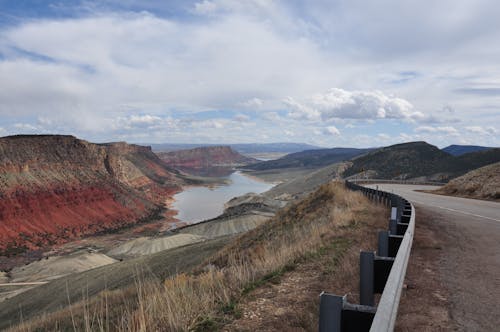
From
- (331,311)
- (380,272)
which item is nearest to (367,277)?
(380,272)

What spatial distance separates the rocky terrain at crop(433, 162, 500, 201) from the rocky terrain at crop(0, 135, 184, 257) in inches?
2767

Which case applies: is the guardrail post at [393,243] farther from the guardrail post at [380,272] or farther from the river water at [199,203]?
the river water at [199,203]

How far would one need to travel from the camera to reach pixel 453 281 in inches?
218

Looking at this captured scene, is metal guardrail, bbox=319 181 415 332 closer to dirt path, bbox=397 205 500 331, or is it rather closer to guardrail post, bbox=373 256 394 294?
guardrail post, bbox=373 256 394 294

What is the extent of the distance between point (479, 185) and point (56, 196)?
3484 inches

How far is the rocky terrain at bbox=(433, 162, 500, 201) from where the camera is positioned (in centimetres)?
2312

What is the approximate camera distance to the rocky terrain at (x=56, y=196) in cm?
7494

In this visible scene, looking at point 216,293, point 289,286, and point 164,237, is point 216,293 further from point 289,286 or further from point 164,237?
point 164,237

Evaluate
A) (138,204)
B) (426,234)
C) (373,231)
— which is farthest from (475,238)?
(138,204)

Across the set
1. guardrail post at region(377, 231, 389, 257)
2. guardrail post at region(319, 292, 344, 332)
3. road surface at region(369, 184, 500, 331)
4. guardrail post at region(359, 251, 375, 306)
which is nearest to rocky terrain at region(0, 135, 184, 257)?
road surface at region(369, 184, 500, 331)

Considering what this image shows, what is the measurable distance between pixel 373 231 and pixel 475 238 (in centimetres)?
260

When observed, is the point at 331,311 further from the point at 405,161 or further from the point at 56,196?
the point at 405,161

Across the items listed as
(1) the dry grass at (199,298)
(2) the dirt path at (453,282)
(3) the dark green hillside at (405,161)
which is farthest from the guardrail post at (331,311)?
(3) the dark green hillside at (405,161)

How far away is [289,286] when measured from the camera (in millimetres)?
6273
